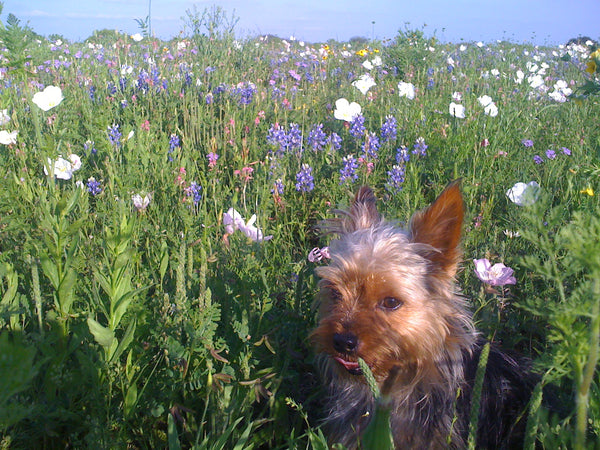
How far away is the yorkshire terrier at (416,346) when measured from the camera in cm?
202

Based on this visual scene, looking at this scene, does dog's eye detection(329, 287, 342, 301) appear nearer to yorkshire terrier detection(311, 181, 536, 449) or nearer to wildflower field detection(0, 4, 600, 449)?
yorkshire terrier detection(311, 181, 536, 449)

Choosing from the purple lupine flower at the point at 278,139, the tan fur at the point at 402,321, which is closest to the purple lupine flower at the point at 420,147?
the purple lupine flower at the point at 278,139

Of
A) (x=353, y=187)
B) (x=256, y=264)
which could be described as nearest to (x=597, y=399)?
(x=256, y=264)

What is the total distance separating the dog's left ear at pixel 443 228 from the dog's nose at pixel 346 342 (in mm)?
527

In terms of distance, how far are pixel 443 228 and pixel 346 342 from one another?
642mm

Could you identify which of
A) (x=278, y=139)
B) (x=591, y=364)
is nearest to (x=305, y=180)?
(x=278, y=139)

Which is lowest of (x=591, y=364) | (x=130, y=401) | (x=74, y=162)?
(x=130, y=401)

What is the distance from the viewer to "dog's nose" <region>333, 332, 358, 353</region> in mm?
1951

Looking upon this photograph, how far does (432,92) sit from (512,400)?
17.4 feet

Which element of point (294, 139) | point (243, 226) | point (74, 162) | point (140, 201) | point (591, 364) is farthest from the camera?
point (294, 139)

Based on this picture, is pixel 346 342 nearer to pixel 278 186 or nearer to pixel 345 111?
pixel 278 186

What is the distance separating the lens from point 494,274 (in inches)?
92.5

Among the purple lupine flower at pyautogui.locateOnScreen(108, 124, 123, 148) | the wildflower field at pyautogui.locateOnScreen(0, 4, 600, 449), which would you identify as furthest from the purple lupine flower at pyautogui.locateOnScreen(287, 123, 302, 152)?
the purple lupine flower at pyautogui.locateOnScreen(108, 124, 123, 148)

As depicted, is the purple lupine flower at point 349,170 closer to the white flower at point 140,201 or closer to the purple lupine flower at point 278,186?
the purple lupine flower at point 278,186
